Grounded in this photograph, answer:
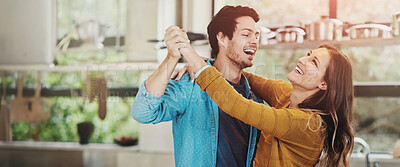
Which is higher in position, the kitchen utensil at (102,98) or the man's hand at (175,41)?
the man's hand at (175,41)

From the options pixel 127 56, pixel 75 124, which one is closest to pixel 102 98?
pixel 127 56

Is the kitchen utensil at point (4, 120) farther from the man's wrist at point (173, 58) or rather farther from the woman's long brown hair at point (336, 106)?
the woman's long brown hair at point (336, 106)

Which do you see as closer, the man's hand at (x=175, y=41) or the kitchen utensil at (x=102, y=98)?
the man's hand at (x=175, y=41)

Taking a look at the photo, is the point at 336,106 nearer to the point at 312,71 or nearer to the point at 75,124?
the point at 312,71

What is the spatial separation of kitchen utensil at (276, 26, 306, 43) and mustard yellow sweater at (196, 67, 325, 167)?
15cm

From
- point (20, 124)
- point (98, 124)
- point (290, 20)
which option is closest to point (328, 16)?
point (290, 20)

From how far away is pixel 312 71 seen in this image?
0.89 metres

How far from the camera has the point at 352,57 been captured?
1.07 m

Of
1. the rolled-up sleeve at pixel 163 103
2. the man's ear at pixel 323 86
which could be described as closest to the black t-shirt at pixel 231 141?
the rolled-up sleeve at pixel 163 103

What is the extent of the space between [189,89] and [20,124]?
1.01 meters

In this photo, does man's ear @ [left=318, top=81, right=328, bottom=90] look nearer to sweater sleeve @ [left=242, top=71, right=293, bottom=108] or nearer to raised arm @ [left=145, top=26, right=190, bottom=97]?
sweater sleeve @ [left=242, top=71, right=293, bottom=108]

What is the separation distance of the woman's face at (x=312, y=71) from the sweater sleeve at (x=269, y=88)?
7cm

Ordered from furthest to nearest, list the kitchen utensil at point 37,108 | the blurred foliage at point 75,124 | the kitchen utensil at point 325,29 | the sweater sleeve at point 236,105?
the kitchen utensil at point 37,108 → the blurred foliage at point 75,124 → the kitchen utensil at point 325,29 → the sweater sleeve at point 236,105

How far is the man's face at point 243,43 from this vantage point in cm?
90
